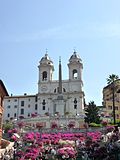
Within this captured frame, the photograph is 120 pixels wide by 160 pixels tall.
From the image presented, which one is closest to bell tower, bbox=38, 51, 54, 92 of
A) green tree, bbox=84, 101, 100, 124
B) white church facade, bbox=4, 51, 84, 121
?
white church facade, bbox=4, 51, 84, 121

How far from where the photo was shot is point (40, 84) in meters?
125

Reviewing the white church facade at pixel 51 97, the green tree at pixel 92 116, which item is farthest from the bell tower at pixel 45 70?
the green tree at pixel 92 116

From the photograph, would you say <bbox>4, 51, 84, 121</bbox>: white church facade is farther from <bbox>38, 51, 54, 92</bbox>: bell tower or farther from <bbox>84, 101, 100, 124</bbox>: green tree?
<bbox>84, 101, 100, 124</bbox>: green tree

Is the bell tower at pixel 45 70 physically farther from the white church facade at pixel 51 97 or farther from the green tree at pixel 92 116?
the green tree at pixel 92 116

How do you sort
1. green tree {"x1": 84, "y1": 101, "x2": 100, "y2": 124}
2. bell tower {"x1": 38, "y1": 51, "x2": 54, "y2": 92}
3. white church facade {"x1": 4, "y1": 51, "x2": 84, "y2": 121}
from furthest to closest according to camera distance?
bell tower {"x1": 38, "y1": 51, "x2": 54, "y2": 92} < white church facade {"x1": 4, "y1": 51, "x2": 84, "y2": 121} < green tree {"x1": 84, "y1": 101, "x2": 100, "y2": 124}

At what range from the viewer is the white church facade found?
118m

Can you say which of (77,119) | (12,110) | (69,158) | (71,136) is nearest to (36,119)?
(77,119)

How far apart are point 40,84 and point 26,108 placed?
33.9ft

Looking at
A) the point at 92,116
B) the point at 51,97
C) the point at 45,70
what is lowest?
the point at 92,116

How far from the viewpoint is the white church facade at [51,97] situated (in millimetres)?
118312

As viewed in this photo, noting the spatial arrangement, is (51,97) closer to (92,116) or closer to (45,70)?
(45,70)

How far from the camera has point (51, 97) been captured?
121812mm

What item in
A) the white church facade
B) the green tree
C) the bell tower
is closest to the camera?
the green tree

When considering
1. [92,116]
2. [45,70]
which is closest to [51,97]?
[45,70]
